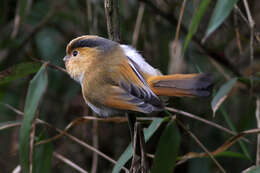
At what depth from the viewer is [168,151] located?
5.60 feet

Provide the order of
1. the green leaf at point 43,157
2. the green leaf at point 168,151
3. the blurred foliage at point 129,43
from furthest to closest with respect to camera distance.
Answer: the blurred foliage at point 129,43
the green leaf at point 43,157
the green leaf at point 168,151

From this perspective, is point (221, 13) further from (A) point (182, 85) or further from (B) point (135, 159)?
(B) point (135, 159)

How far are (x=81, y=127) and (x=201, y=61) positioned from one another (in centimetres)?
115

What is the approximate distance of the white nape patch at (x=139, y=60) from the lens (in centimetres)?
170

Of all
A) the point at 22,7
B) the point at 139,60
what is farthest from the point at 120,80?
the point at 22,7

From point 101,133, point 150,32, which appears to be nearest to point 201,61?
point 150,32

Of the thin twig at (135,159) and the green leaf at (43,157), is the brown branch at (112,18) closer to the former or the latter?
the thin twig at (135,159)

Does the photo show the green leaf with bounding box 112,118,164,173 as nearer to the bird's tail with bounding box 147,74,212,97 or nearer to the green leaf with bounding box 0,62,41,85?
the bird's tail with bounding box 147,74,212,97

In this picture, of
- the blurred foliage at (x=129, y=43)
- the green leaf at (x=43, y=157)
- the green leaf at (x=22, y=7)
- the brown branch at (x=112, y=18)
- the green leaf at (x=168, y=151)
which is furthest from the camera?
the blurred foliage at (x=129, y=43)

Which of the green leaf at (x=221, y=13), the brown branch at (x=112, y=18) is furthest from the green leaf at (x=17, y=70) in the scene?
the green leaf at (x=221, y=13)

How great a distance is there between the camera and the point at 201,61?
2912mm

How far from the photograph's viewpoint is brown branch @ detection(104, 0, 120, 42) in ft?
4.57

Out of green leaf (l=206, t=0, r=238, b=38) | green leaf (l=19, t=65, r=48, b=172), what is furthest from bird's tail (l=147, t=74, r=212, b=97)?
green leaf (l=19, t=65, r=48, b=172)

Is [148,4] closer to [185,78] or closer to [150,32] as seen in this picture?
[150,32]
